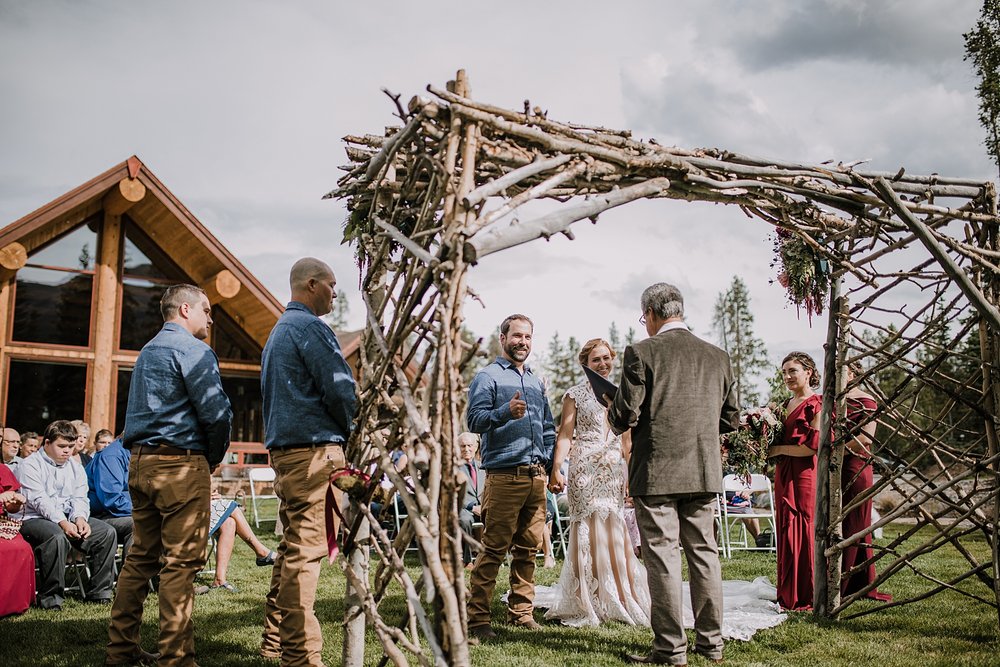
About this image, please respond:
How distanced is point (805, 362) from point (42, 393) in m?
12.0

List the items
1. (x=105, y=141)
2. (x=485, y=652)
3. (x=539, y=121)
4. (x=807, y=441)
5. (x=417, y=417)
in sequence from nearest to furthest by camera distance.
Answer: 1. (x=417, y=417)
2. (x=539, y=121)
3. (x=485, y=652)
4. (x=807, y=441)
5. (x=105, y=141)

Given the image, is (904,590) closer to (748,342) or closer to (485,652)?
(485,652)

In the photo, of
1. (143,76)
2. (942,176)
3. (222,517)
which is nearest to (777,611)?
(942,176)

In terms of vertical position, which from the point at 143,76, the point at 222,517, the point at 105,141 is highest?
the point at 105,141

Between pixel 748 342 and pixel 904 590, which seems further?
pixel 748 342

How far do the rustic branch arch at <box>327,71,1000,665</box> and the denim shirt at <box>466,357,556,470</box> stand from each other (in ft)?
3.52

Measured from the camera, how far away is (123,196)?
1215 cm

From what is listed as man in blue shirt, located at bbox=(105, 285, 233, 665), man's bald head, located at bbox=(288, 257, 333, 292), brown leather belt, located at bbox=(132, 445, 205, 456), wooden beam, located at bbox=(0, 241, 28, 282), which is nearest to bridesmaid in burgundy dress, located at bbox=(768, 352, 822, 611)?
man's bald head, located at bbox=(288, 257, 333, 292)

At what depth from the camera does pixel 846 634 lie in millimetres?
5020

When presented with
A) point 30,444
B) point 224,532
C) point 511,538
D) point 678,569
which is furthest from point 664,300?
point 30,444

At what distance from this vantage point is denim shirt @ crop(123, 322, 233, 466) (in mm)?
4023

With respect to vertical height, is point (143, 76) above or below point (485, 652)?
above

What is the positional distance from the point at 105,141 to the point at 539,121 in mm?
15634

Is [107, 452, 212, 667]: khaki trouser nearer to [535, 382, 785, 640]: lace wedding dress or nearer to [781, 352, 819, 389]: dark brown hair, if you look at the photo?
[535, 382, 785, 640]: lace wedding dress
